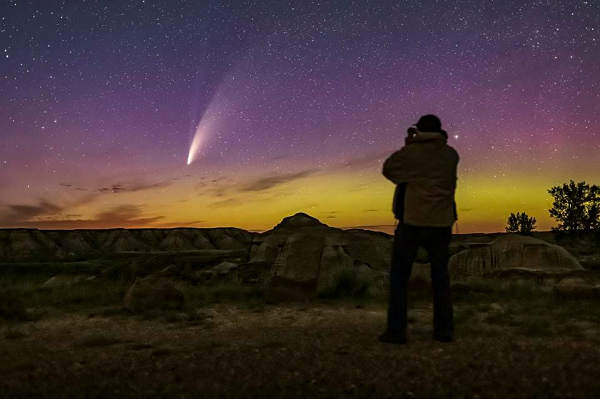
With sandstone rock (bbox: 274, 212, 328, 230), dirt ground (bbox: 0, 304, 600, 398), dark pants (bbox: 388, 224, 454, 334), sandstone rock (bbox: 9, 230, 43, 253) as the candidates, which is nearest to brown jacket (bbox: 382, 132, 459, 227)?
dark pants (bbox: 388, 224, 454, 334)

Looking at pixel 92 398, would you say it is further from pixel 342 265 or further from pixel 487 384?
pixel 342 265

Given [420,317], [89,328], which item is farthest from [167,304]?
[420,317]

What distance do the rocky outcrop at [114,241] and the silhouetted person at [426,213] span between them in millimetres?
88924

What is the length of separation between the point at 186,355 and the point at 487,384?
2.46 metres

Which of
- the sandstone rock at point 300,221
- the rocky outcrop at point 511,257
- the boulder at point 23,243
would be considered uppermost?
the sandstone rock at point 300,221

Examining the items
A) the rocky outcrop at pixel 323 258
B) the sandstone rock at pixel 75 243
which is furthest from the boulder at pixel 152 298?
the sandstone rock at pixel 75 243

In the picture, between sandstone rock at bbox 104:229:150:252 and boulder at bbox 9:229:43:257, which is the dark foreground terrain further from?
sandstone rock at bbox 104:229:150:252

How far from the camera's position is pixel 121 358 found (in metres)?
4.11

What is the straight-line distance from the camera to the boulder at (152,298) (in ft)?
24.0

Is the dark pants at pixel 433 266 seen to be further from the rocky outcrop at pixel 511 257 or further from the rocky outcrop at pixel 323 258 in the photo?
the rocky outcrop at pixel 511 257

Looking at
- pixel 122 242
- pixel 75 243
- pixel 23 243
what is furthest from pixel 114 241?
pixel 23 243

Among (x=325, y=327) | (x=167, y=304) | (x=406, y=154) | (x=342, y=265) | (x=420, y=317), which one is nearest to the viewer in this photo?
(x=406, y=154)

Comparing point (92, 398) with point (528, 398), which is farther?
point (92, 398)

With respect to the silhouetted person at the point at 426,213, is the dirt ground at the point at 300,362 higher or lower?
lower
